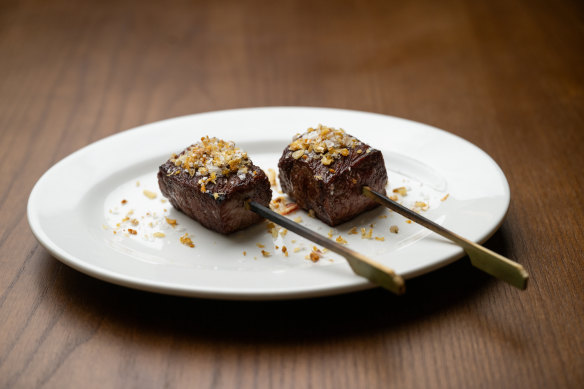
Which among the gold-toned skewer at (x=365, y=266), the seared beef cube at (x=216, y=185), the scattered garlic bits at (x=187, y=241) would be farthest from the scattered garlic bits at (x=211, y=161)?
the gold-toned skewer at (x=365, y=266)

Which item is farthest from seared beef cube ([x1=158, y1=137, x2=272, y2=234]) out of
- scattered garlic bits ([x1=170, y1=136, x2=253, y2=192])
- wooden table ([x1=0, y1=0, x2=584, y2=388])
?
wooden table ([x1=0, y1=0, x2=584, y2=388])

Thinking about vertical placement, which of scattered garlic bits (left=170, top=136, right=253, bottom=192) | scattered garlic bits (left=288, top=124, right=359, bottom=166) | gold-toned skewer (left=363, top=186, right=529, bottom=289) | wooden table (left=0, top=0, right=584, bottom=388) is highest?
gold-toned skewer (left=363, top=186, right=529, bottom=289)

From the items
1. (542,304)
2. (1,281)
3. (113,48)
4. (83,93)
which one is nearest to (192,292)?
(1,281)

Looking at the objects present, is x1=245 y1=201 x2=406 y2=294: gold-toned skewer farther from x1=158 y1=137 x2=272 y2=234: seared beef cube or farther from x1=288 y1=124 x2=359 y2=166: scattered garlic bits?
x1=288 y1=124 x2=359 y2=166: scattered garlic bits

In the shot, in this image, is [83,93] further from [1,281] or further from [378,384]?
[378,384]

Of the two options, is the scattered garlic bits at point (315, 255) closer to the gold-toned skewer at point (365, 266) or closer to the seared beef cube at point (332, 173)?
the gold-toned skewer at point (365, 266)

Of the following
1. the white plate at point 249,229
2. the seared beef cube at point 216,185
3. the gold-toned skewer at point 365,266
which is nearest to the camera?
the gold-toned skewer at point 365,266

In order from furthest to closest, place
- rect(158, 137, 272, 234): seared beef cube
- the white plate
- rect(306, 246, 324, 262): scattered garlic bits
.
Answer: rect(158, 137, 272, 234): seared beef cube, rect(306, 246, 324, 262): scattered garlic bits, the white plate
